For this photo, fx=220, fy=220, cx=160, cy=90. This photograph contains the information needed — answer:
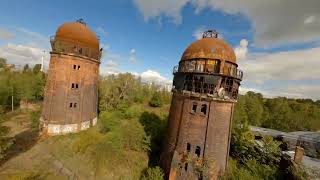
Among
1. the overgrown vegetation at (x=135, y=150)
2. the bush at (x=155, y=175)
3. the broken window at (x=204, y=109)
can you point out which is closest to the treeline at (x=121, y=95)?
the overgrown vegetation at (x=135, y=150)

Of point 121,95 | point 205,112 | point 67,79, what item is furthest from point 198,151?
point 121,95

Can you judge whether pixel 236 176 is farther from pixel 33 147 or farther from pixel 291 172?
pixel 33 147

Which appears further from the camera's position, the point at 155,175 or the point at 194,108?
the point at 194,108

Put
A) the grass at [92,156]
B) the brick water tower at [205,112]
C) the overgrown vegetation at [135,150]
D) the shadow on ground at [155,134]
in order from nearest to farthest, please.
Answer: the brick water tower at [205,112], the overgrown vegetation at [135,150], the grass at [92,156], the shadow on ground at [155,134]

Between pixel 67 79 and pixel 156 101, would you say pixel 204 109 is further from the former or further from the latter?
pixel 156 101

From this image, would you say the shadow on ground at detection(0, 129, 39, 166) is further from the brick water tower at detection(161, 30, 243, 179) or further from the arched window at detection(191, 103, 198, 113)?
the arched window at detection(191, 103, 198, 113)

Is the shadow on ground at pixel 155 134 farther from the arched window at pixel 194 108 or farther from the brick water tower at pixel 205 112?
the arched window at pixel 194 108
